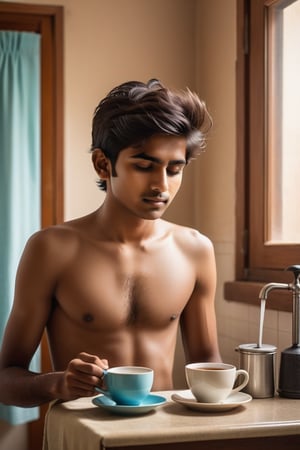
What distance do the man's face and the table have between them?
459mm

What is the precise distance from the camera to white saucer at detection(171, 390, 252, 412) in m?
1.50

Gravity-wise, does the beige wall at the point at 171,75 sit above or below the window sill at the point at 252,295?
above

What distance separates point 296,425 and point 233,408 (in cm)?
16

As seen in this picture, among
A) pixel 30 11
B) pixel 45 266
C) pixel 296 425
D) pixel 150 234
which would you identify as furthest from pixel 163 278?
pixel 30 11

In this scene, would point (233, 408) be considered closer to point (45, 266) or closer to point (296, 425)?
point (296, 425)

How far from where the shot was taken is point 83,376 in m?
1.45

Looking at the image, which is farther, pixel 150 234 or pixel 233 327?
pixel 233 327

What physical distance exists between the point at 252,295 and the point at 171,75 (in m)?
1.13

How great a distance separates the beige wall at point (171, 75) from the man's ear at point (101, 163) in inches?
42.3

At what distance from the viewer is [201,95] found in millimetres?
3117

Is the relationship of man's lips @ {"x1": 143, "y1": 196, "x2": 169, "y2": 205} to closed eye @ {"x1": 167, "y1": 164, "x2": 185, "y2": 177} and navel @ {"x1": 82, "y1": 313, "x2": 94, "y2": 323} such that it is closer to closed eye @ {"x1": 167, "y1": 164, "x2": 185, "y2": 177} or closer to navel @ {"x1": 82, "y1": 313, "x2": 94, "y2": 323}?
closed eye @ {"x1": 167, "y1": 164, "x2": 185, "y2": 177}

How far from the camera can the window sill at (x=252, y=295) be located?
7.28 ft

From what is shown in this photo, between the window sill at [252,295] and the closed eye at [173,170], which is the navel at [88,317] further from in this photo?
the window sill at [252,295]

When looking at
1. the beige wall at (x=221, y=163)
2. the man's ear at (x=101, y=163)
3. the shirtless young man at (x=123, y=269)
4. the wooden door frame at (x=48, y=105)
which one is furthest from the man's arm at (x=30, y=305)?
the wooden door frame at (x=48, y=105)
